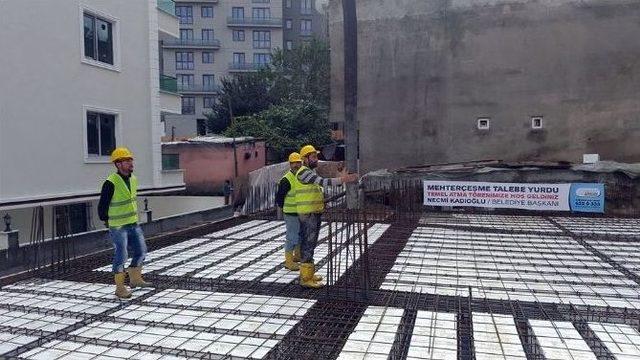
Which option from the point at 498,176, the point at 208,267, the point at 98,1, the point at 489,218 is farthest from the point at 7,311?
the point at 498,176

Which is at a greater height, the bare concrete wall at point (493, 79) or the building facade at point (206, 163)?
the bare concrete wall at point (493, 79)

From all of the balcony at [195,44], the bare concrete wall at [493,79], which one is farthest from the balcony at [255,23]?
the bare concrete wall at [493,79]

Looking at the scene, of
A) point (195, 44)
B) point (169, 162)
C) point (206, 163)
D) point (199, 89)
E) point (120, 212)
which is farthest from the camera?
point (195, 44)

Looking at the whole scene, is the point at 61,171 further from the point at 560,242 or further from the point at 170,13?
the point at 560,242

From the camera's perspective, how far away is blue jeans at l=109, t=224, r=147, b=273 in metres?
6.17

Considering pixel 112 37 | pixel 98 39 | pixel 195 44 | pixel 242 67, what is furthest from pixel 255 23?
pixel 98 39

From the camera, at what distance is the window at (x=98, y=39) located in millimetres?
12609

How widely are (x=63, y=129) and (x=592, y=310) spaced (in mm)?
11156

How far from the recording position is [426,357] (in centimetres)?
444

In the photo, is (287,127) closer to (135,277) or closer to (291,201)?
(291,201)

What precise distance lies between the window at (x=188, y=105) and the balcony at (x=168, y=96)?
139 ft

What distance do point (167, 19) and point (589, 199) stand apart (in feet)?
45.2

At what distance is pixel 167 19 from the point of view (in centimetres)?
1614

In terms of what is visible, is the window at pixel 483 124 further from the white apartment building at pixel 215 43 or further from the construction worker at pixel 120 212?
the white apartment building at pixel 215 43
